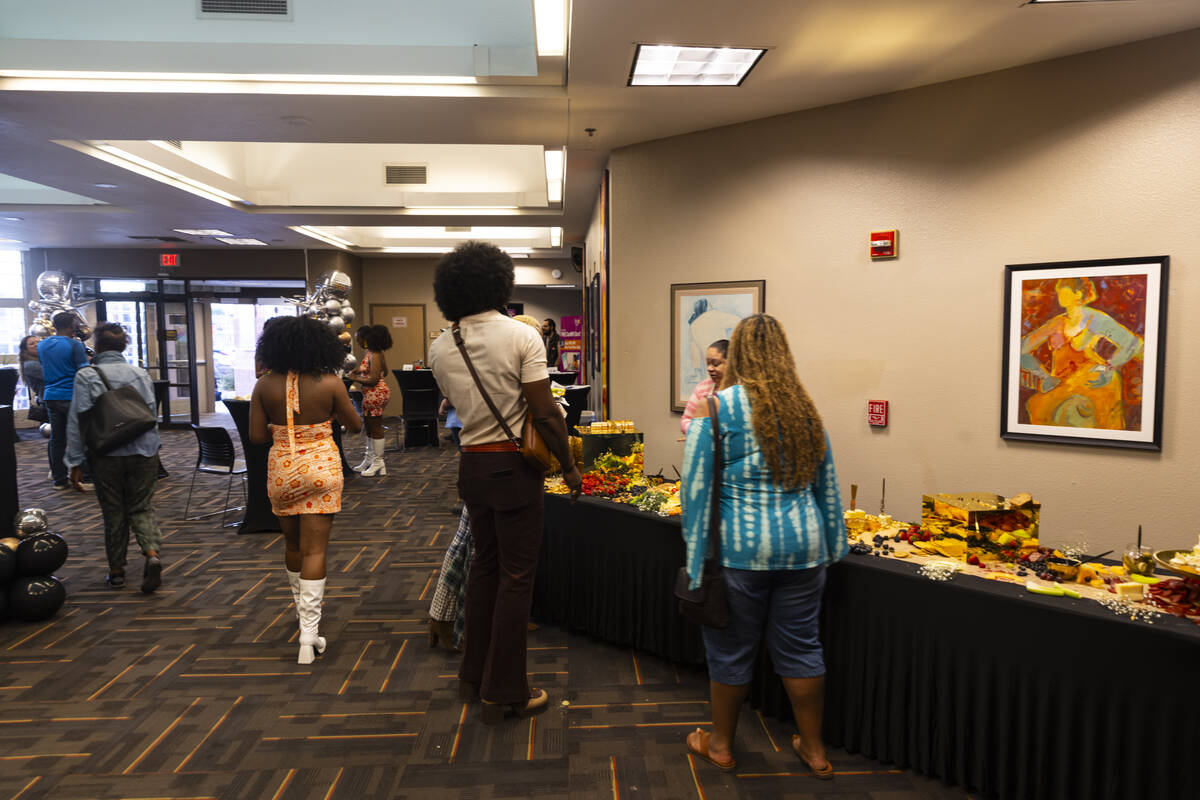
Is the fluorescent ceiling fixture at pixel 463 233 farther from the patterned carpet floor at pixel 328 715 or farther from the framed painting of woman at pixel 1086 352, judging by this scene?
the framed painting of woman at pixel 1086 352

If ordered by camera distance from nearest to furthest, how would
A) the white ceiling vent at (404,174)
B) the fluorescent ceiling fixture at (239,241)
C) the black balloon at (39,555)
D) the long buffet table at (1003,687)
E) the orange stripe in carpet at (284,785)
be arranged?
the long buffet table at (1003,687) → the orange stripe in carpet at (284,785) → the black balloon at (39,555) → the white ceiling vent at (404,174) → the fluorescent ceiling fixture at (239,241)

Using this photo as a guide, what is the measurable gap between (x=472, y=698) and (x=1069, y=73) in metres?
4.13

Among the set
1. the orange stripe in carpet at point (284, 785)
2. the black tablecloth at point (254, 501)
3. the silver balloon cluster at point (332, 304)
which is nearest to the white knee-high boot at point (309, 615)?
the orange stripe in carpet at point (284, 785)

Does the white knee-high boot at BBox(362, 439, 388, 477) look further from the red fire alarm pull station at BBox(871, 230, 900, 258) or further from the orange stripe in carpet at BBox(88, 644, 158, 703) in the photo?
the red fire alarm pull station at BBox(871, 230, 900, 258)

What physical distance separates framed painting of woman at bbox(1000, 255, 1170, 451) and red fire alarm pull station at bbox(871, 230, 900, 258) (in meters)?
0.61

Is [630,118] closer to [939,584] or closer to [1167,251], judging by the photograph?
[1167,251]

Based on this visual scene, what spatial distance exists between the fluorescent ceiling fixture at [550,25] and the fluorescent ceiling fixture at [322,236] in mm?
6671

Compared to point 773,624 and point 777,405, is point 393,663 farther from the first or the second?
point 777,405

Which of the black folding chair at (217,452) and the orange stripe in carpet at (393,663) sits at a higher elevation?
the black folding chair at (217,452)

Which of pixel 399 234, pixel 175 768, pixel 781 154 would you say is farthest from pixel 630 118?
pixel 399 234

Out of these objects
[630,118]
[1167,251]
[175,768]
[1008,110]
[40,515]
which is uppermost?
[630,118]

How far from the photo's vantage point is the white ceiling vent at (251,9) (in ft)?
13.0

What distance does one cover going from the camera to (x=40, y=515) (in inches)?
147

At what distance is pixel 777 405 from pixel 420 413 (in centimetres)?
809
